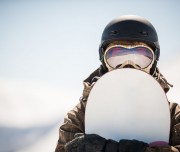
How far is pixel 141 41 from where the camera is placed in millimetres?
3055

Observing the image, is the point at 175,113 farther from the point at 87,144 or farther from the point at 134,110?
the point at 87,144

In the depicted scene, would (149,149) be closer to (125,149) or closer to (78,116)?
(125,149)

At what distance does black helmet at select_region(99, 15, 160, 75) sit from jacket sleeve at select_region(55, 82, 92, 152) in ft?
2.24

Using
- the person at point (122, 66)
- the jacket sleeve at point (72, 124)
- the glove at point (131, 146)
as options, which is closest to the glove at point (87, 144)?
the person at point (122, 66)

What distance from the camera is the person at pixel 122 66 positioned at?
5.73 ft

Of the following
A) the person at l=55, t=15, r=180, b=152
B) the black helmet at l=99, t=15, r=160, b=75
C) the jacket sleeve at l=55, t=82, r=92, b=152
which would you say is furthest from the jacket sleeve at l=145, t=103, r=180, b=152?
the black helmet at l=99, t=15, r=160, b=75

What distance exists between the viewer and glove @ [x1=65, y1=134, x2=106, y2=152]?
1720 mm

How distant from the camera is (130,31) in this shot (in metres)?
3.02

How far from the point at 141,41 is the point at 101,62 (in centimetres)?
55

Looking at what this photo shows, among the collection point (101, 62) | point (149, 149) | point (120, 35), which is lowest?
point (149, 149)

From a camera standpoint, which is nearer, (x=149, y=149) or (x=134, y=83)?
(x=149, y=149)

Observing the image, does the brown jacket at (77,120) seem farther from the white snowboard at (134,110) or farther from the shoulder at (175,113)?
the white snowboard at (134,110)

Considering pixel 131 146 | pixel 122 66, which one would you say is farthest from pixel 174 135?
pixel 122 66

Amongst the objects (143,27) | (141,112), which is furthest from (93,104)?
(143,27)
